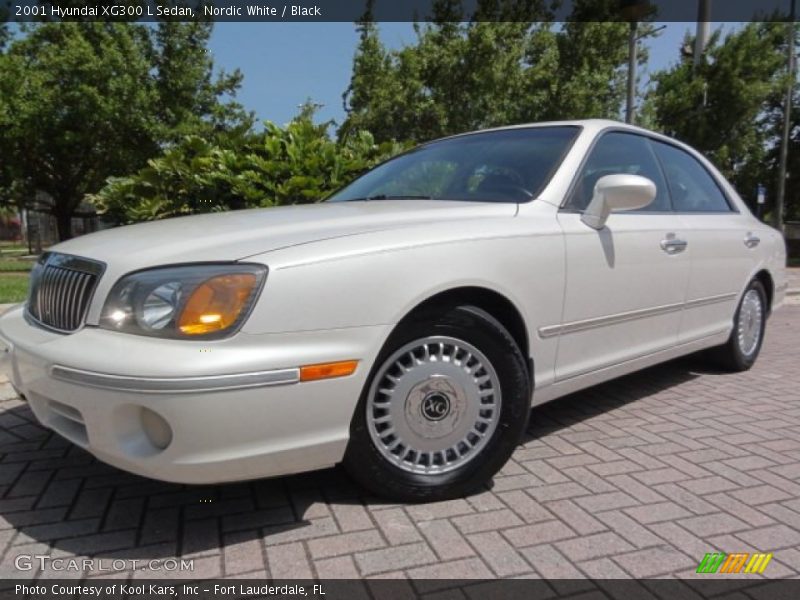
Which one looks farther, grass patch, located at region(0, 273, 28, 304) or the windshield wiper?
grass patch, located at region(0, 273, 28, 304)

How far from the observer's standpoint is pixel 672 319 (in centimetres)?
352

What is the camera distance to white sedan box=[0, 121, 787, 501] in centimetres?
197

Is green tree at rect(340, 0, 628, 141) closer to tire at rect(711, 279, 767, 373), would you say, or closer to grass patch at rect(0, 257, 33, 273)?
grass patch at rect(0, 257, 33, 273)

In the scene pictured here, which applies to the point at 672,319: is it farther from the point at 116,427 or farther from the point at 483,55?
the point at 483,55

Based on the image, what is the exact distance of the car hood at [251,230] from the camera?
212 centimetres

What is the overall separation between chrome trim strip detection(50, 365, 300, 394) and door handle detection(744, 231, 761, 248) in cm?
351

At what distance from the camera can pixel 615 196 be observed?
2.81m

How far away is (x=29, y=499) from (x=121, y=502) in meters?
0.40

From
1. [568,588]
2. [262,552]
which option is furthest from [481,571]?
[262,552]

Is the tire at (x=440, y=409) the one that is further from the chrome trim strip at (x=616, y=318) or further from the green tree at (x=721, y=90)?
the green tree at (x=721, y=90)

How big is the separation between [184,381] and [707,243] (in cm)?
316

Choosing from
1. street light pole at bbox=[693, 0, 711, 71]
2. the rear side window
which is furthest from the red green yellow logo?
street light pole at bbox=[693, 0, 711, 71]

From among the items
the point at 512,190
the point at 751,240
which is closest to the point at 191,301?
the point at 512,190
